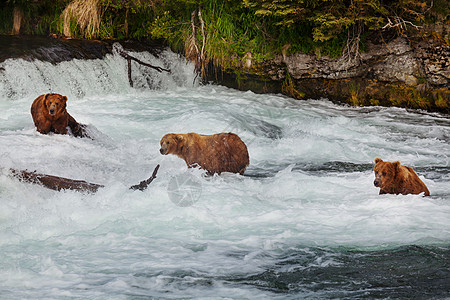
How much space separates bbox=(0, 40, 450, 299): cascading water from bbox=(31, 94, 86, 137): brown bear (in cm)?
13

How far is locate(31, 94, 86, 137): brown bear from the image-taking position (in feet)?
19.5

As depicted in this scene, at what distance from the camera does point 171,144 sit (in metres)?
5.03

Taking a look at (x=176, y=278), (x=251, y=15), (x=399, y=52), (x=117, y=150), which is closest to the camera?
(x=176, y=278)

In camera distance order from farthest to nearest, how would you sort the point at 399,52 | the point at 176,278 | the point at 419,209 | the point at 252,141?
the point at 399,52
the point at 252,141
the point at 419,209
the point at 176,278

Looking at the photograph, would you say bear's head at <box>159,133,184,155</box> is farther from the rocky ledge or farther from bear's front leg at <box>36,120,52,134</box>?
the rocky ledge

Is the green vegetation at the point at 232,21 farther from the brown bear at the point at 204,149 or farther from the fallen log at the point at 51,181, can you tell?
the fallen log at the point at 51,181

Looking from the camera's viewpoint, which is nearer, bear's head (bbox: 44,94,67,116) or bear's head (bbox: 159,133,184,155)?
bear's head (bbox: 159,133,184,155)

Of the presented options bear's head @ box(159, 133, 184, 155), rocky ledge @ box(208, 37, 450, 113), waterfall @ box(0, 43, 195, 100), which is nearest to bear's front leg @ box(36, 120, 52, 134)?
bear's head @ box(159, 133, 184, 155)

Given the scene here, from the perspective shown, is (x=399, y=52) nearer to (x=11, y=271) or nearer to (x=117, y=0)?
(x=117, y=0)

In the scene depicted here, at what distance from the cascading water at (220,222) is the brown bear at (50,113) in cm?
13

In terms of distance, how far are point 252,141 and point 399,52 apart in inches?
181

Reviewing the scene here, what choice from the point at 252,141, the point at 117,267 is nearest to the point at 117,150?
the point at 252,141

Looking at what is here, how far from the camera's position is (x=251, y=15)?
37.3 ft

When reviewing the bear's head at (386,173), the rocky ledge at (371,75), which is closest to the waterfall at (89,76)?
the rocky ledge at (371,75)
